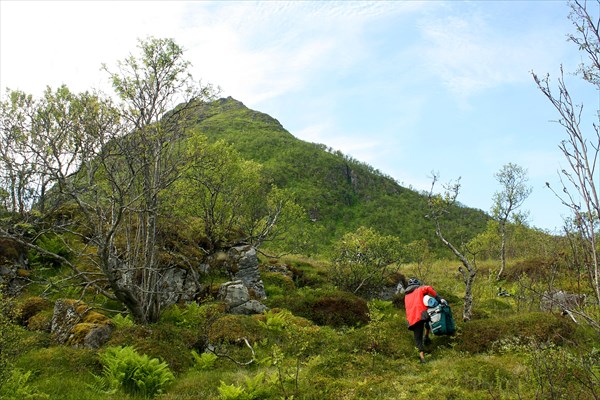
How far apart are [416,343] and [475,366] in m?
2.35

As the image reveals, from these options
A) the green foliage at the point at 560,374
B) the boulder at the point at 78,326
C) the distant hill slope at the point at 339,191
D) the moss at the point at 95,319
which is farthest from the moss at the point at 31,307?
the distant hill slope at the point at 339,191

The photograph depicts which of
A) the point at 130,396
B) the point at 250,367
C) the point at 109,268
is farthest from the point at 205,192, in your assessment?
the point at 130,396

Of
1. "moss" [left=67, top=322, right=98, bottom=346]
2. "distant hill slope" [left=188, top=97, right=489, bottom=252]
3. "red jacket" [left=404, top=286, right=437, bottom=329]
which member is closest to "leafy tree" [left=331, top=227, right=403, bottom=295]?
"red jacket" [left=404, top=286, right=437, bottom=329]

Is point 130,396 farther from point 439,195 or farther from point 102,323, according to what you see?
point 439,195

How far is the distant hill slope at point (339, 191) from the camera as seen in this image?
8044cm

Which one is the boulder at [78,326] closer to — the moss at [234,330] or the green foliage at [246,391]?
the moss at [234,330]

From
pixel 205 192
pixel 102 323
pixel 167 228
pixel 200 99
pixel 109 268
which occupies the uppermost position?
pixel 200 99

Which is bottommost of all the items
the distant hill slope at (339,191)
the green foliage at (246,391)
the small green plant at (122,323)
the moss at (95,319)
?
the green foliage at (246,391)

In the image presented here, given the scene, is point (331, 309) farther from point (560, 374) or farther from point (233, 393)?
point (560, 374)

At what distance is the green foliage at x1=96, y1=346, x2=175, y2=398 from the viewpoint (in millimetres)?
9125

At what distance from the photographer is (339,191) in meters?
94.4

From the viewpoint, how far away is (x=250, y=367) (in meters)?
11.4

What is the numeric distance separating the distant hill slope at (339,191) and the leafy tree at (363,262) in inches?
1911

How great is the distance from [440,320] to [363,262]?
10.7m
